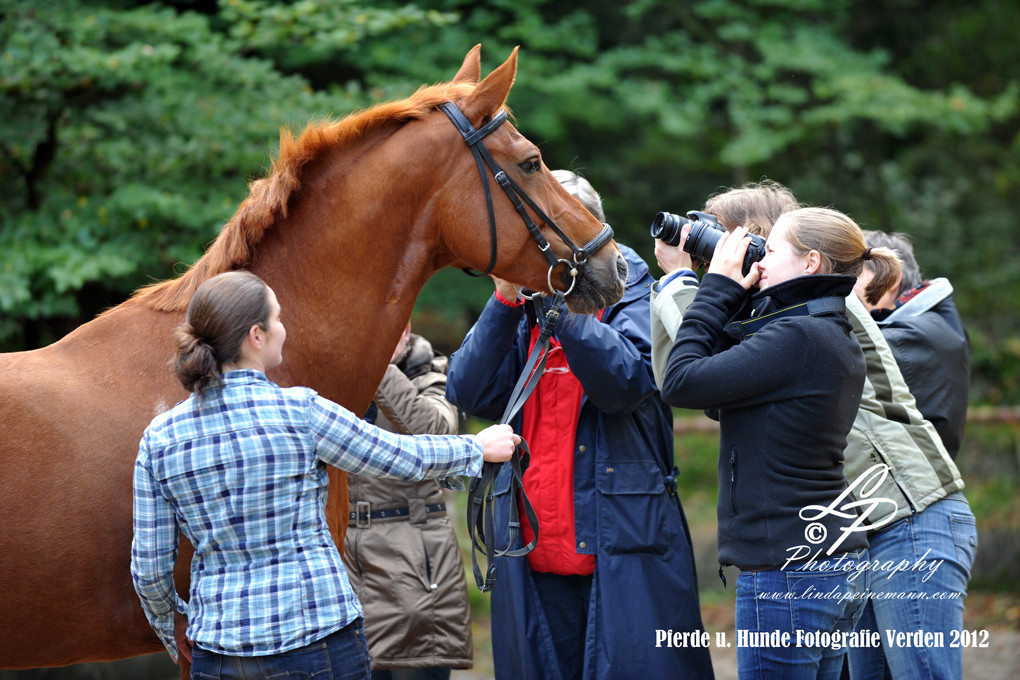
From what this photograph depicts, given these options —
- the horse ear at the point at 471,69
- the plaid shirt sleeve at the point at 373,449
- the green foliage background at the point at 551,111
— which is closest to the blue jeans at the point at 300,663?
the plaid shirt sleeve at the point at 373,449

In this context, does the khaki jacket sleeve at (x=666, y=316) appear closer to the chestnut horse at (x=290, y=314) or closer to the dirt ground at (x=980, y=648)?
the chestnut horse at (x=290, y=314)

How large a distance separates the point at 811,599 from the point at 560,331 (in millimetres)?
1096

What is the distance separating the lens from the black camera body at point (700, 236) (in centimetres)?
271

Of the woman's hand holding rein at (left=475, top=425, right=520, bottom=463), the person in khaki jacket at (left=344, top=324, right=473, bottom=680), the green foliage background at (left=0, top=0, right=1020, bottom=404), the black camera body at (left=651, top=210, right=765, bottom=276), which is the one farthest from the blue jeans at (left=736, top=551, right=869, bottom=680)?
the green foliage background at (left=0, top=0, right=1020, bottom=404)

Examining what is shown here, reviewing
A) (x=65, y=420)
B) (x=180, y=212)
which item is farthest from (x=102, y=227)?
(x=65, y=420)

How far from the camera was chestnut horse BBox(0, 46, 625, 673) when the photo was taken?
7.55 feet

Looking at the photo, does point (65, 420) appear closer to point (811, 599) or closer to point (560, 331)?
point (560, 331)

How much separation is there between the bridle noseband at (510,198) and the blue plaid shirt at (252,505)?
2.87 feet

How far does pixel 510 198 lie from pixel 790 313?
0.92 metres

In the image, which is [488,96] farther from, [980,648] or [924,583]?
[980,648]

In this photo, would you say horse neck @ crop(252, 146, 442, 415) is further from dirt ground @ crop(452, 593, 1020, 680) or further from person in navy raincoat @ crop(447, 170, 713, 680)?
dirt ground @ crop(452, 593, 1020, 680)

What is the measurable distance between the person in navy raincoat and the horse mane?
69 cm

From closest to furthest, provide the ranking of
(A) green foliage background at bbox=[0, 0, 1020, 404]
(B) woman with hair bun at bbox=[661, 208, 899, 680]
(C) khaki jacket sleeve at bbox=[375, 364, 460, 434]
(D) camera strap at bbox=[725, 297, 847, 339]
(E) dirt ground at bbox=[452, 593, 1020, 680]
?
(B) woman with hair bun at bbox=[661, 208, 899, 680], (D) camera strap at bbox=[725, 297, 847, 339], (C) khaki jacket sleeve at bbox=[375, 364, 460, 434], (A) green foliage background at bbox=[0, 0, 1020, 404], (E) dirt ground at bbox=[452, 593, 1020, 680]

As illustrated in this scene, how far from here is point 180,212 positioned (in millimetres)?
5250
